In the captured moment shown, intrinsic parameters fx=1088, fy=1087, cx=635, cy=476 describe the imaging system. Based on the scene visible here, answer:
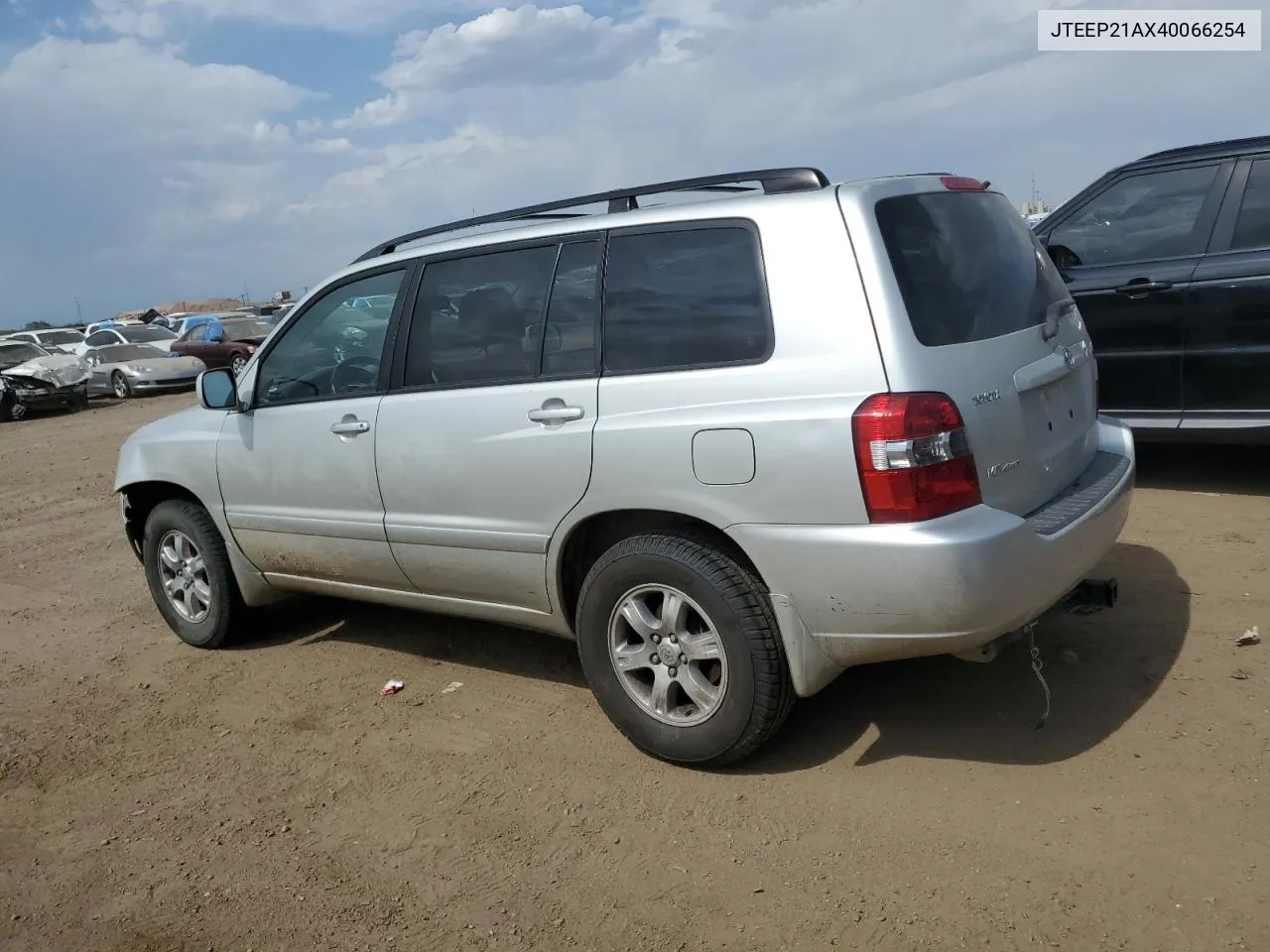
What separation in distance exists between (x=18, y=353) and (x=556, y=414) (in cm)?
2224

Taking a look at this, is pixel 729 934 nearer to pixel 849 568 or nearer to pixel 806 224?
pixel 849 568

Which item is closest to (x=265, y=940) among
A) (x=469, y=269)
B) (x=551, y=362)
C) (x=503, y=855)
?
(x=503, y=855)

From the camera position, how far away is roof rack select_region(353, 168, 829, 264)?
3.56 metres

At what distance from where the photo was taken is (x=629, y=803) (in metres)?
3.56

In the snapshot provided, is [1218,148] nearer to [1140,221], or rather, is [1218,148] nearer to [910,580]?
[1140,221]

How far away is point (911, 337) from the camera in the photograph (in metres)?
3.16

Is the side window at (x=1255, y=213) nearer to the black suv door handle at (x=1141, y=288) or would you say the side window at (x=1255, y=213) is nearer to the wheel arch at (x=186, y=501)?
the black suv door handle at (x=1141, y=288)

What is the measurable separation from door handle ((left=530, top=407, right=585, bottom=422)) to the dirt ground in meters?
1.21

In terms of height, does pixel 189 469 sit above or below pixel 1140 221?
below

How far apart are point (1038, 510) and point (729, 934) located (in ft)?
5.33

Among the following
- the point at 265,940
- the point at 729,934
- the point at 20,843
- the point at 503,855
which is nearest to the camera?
the point at 729,934

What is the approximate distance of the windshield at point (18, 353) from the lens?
70.8ft

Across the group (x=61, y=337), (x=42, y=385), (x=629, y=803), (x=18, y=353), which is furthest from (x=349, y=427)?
(x=61, y=337)

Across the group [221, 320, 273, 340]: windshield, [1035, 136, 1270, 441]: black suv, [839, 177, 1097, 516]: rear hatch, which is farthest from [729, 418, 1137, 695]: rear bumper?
[221, 320, 273, 340]: windshield
